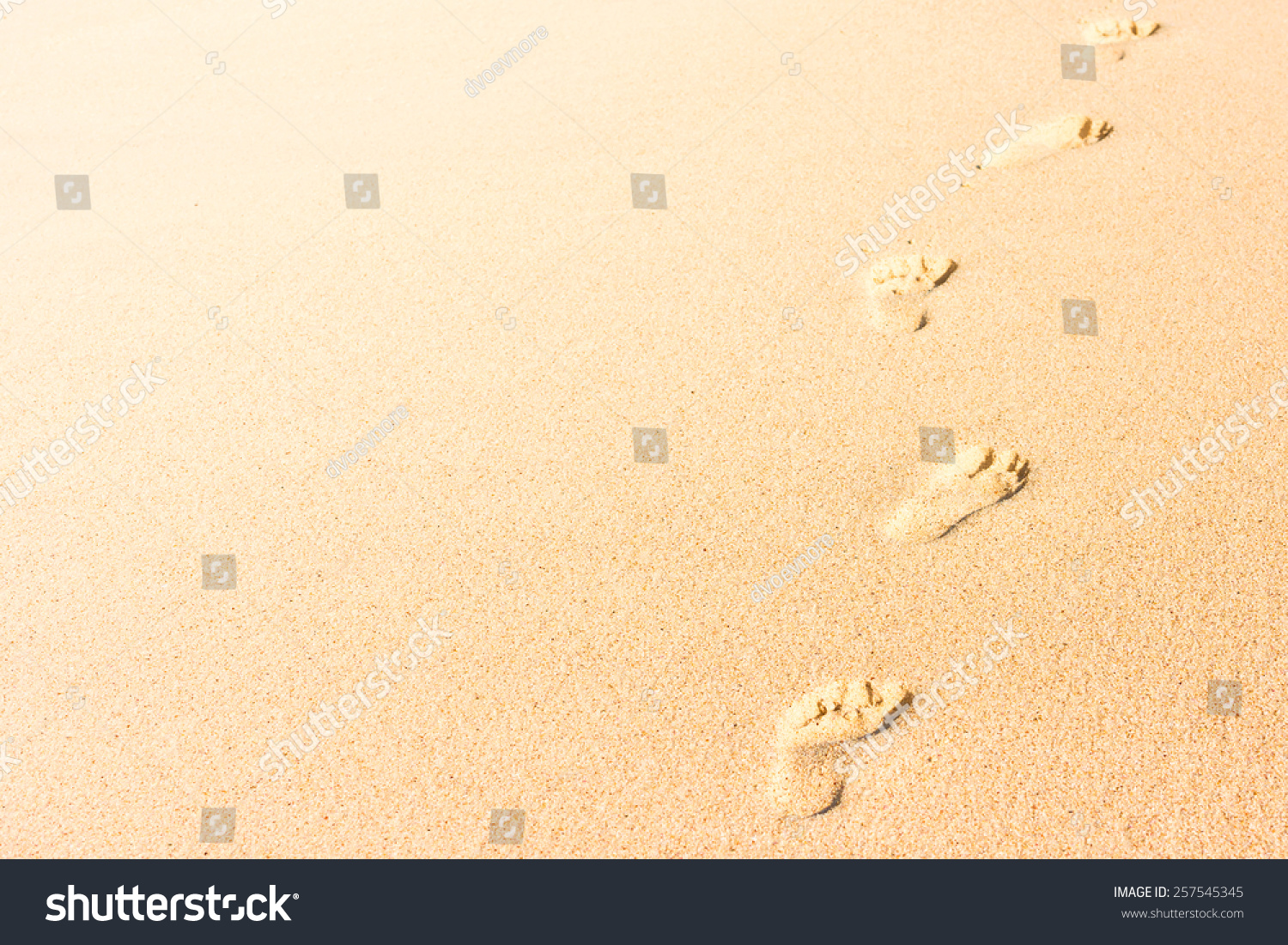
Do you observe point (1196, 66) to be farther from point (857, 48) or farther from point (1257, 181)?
point (857, 48)

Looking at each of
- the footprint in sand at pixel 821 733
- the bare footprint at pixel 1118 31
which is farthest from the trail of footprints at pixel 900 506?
the bare footprint at pixel 1118 31

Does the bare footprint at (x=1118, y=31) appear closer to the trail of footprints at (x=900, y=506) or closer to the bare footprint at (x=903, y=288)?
the trail of footprints at (x=900, y=506)

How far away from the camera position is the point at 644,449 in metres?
2.42

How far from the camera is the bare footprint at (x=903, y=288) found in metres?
2.61

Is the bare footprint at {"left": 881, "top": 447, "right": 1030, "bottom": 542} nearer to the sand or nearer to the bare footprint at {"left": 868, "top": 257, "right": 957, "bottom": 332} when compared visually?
the sand

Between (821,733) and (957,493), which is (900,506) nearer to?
(957,493)

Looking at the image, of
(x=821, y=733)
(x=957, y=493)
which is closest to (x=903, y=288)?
(x=957, y=493)

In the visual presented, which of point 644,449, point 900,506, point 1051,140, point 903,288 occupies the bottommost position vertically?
point 900,506

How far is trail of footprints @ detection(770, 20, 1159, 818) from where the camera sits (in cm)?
192

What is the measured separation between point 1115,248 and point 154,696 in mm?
2754

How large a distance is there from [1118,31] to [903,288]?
1.62 meters

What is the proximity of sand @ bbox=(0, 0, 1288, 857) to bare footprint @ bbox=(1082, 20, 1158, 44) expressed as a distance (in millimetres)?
43

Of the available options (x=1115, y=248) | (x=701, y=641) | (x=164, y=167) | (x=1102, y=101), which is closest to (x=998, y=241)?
(x=1115, y=248)
